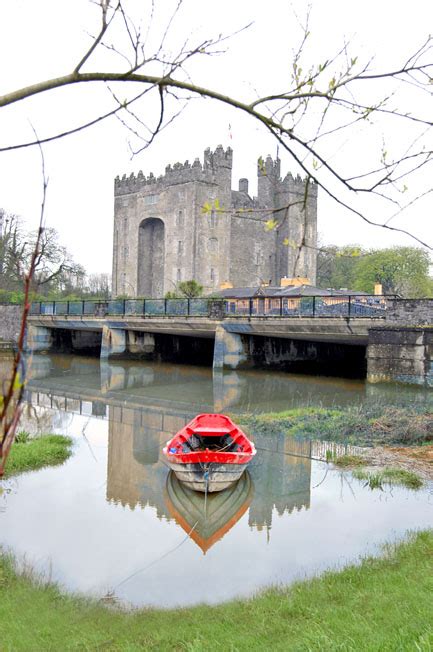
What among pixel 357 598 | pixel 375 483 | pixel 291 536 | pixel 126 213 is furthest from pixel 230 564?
pixel 126 213

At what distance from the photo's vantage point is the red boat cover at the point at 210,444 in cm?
909

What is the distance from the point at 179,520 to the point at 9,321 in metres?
36.9

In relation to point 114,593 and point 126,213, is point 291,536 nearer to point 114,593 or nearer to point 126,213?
point 114,593

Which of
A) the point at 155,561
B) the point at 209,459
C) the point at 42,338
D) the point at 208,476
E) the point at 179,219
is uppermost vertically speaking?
the point at 179,219

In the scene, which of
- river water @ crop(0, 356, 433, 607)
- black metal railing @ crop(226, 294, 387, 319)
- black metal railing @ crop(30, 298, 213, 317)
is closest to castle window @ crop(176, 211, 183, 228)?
black metal railing @ crop(30, 298, 213, 317)

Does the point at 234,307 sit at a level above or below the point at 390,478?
above

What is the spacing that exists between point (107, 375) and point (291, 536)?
2054 centimetres

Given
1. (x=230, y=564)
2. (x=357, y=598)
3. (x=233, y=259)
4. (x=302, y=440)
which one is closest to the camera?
(x=357, y=598)

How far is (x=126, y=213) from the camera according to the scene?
62.0 metres

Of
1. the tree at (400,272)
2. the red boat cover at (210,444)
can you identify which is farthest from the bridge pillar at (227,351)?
the tree at (400,272)

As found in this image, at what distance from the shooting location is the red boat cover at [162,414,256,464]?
9086mm

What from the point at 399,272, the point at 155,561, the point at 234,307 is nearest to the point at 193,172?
the point at 399,272

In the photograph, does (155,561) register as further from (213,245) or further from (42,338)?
(213,245)

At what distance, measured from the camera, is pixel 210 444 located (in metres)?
10.6
